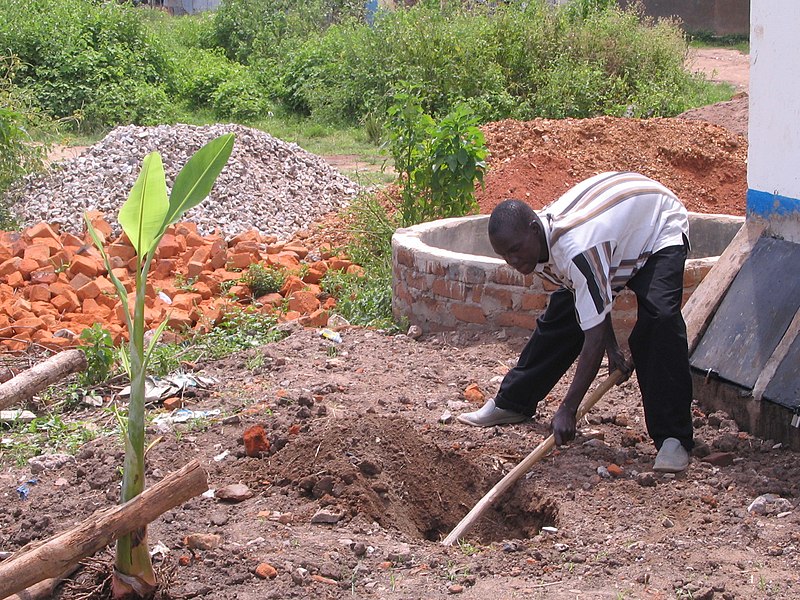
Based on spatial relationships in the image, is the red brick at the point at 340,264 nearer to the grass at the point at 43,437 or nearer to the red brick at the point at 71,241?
Result: the red brick at the point at 71,241

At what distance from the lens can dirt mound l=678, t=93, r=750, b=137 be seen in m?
11.0

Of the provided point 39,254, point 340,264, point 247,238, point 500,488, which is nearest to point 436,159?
point 340,264

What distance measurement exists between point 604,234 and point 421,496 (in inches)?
52.1

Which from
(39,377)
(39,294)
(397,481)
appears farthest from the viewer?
(39,294)

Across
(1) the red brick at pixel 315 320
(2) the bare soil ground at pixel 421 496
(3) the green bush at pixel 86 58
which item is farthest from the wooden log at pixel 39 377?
(3) the green bush at pixel 86 58

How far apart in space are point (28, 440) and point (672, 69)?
11264 mm

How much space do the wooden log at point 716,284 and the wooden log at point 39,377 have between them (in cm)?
302

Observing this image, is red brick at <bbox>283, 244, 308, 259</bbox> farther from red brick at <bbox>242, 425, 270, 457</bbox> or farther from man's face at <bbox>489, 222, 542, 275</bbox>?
man's face at <bbox>489, 222, 542, 275</bbox>

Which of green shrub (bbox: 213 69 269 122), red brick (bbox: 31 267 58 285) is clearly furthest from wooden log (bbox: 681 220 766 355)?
green shrub (bbox: 213 69 269 122)

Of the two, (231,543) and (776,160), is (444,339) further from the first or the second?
(231,543)

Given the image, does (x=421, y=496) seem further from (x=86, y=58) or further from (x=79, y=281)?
(x=86, y=58)

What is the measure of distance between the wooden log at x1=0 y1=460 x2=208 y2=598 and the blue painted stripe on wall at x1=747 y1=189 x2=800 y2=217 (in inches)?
117

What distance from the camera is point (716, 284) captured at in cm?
480

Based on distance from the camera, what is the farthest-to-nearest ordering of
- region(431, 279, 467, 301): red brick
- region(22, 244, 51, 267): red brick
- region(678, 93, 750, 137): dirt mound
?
region(678, 93, 750, 137): dirt mound, region(22, 244, 51, 267): red brick, region(431, 279, 467, 301): red brick
